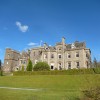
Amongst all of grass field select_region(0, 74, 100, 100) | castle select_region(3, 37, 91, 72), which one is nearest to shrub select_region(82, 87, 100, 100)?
grass field select_region(0, 74, 100, 100)

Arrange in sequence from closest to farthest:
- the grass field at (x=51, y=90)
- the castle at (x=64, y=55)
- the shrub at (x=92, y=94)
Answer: the shrub at (x=92, y=94) → the grass field at (x=51, y=90) → the castle at (x=64, y=55)

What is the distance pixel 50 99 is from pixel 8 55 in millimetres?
61591

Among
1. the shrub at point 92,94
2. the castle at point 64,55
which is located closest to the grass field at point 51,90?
the shrub at point 92,94

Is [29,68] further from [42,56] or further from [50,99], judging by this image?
[50,99]

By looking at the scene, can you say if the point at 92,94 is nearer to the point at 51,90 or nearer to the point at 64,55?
the point at 51,90

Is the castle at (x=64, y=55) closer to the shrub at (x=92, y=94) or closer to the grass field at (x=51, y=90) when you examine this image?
the grass field at (x=51, y=90)

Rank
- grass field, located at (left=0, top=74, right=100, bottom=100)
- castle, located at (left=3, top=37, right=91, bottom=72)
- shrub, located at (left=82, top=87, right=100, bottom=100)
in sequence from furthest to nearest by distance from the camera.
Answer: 1. castle, located at (left=3, top=37, right=91, bottom=72)
2. grass field, located at (left=0, top=74, right=100, bottom=100)
3. shrub, located at (left=82, top=87, right=100, bottom=100)

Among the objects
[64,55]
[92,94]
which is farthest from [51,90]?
[64,55]

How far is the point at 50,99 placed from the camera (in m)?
14.6

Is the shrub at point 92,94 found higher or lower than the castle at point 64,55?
lower

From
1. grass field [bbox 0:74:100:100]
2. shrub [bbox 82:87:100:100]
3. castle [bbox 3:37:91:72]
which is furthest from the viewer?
castle [bbox 3:37:91:72]

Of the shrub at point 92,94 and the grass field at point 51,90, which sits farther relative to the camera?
the grass field at point 51,90

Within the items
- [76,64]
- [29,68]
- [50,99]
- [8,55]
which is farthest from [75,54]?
[50,99]

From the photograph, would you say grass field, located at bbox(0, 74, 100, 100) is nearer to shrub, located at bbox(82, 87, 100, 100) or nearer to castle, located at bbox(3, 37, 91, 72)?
shrub, located at bbox(82, 87, 100, 100)
